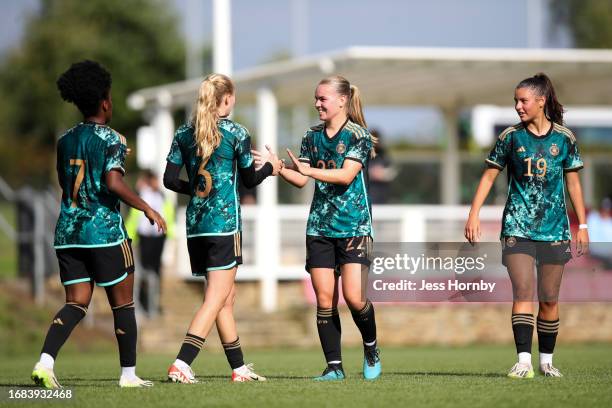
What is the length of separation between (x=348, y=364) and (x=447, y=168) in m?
16.0

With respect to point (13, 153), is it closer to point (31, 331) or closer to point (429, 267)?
point (31, 331)

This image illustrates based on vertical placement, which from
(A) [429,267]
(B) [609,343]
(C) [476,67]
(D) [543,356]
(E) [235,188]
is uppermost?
(C) [476,67]

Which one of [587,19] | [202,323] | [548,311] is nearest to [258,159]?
[202,323]

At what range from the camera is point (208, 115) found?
8.35 m

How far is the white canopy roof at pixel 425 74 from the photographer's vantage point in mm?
20281

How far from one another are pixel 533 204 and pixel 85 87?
3.28m

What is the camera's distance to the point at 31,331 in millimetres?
19031

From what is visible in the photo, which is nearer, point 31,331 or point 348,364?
point 348,364

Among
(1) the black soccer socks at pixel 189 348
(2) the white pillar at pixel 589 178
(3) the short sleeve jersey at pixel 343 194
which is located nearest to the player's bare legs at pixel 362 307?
(3) the short sleeve jersey at pixel 343 194

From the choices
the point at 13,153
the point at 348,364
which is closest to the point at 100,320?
the point at 348,364

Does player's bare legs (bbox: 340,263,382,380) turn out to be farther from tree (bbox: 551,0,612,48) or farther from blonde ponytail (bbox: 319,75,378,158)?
tree (bbox: 551,0,612,48)

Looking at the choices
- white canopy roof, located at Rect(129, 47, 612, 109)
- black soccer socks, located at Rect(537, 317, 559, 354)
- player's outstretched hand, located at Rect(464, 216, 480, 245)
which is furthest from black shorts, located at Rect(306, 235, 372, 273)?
white canopy roof, located at Rect(129, 47, 612, 109)

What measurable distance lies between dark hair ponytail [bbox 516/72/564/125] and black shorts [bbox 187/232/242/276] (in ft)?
7.90

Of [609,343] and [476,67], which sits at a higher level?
[476,67]
